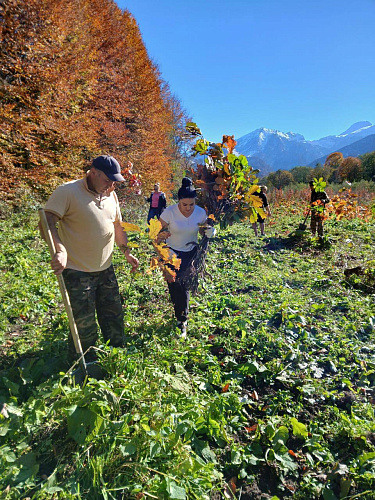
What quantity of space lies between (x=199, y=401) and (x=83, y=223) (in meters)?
1.64

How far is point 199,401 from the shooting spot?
2.00 metres

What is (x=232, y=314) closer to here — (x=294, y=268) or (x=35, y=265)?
(x=294, y=268)

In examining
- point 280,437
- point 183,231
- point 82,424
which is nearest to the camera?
point 82,424

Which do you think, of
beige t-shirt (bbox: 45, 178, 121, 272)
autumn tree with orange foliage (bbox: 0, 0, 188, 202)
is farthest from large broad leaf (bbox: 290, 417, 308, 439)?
autumn tree with orange foliage (bbox: 0, 0, 188, 202)

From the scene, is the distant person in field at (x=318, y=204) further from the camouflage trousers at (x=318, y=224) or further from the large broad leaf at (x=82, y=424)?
the large broad leaf at (x=82, y=424)

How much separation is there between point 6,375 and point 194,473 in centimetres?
187

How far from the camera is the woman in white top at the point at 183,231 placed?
2842 millimetres

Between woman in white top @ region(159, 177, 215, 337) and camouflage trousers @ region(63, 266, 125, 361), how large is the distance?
0.82 metres

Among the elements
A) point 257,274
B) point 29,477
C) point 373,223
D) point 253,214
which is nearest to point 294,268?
point 257,274

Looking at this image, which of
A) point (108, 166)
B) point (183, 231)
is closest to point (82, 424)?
point (108, 166)

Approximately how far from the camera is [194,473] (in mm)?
1450

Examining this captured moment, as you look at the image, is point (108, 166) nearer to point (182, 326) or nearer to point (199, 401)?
point (199, 401)

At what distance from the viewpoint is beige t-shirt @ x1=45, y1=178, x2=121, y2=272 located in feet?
6.54

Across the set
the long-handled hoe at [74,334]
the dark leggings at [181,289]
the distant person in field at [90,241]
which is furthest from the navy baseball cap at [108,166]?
the dark leggings at [181,289]
